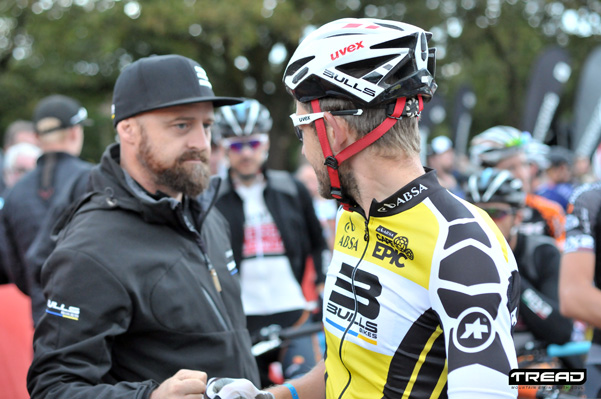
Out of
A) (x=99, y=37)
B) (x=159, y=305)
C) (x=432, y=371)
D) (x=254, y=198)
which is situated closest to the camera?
(x=432, y=371)

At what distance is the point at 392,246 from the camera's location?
200 centimetres

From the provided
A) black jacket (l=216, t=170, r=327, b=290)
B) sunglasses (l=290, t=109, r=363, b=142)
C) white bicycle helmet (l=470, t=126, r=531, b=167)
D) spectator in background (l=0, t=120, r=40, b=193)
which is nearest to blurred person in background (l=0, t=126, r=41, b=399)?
black jacket (l=216, t=170, r=327, b=290)

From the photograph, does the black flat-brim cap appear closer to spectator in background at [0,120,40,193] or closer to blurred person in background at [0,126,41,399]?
blurred person in background at [0,126,41,399]

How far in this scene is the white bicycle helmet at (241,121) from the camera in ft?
16.8

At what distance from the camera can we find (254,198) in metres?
5.18

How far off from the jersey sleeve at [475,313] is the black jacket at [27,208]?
3352 mm

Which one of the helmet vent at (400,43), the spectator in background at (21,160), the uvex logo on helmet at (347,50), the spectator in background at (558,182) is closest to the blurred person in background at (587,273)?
the helmet vent at (400,43)

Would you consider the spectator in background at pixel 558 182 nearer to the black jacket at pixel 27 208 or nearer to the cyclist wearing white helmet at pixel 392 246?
the black jacket at pixel 27 208

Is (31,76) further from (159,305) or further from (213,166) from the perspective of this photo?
(159,305)

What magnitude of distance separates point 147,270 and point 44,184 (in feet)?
9.05

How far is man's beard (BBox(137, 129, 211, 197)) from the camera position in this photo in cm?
289

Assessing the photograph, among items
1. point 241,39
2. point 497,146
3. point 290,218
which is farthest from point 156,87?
point 241,39

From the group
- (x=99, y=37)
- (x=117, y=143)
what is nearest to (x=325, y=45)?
(x=117, y=143)

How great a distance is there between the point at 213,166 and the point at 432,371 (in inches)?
198
